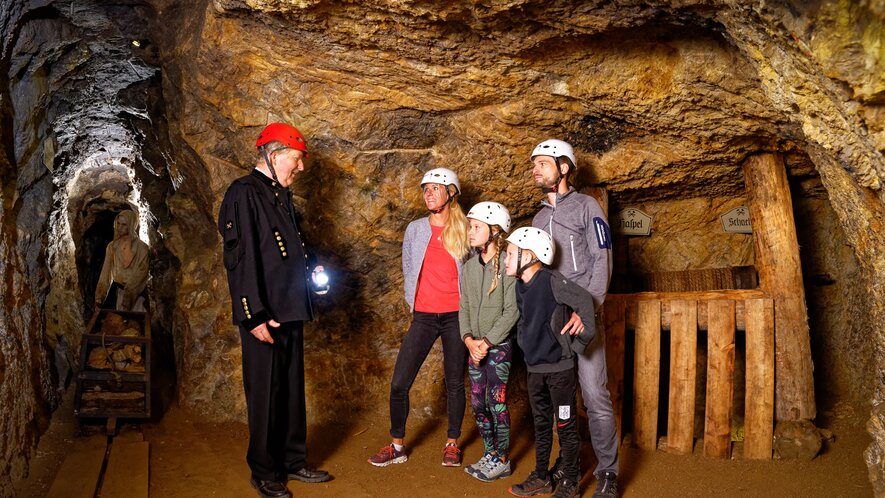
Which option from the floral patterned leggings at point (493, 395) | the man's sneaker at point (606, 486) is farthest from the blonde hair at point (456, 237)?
the man's sneaker at point (606, 486)

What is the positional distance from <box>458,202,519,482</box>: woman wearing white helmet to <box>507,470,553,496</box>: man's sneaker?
34 centimetres

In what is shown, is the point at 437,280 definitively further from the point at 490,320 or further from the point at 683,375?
the point at 683,375

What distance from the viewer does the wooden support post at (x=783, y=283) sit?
197 inches

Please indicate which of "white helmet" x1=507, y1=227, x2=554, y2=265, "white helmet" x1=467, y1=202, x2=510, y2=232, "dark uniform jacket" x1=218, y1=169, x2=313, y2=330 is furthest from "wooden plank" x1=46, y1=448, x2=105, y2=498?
"white helmet" x1=507, y1=227, x2=554, y2=265

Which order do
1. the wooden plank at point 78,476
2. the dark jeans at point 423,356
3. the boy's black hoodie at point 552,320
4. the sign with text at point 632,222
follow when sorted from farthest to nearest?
the sign with text at point 632,222, the dark jeans at point 423,356, the wooden plank at point 78,476, the boy's black hoodie at point 552,320

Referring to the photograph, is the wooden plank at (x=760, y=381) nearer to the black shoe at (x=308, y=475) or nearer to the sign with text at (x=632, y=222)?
the sign with text at (x=632, y=222)

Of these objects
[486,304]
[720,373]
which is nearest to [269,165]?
[486,304]

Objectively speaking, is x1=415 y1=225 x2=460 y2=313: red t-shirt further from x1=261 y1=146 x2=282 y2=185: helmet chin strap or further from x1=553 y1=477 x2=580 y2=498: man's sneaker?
x1=553 y1=477 x2=580 y2=498: man's sneaker

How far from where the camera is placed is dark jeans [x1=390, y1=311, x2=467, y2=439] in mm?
4996

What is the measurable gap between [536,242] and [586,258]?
48cm

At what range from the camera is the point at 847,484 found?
177 inches

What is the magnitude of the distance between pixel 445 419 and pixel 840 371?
131 inches

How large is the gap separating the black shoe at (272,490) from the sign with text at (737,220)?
425cm

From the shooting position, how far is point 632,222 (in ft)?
20.3
